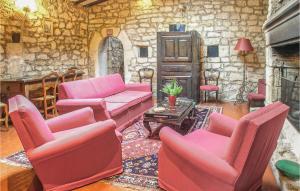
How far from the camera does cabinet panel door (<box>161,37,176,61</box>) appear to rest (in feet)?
21.6

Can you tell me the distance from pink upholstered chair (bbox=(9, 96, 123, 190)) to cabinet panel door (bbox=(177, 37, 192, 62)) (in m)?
4.20

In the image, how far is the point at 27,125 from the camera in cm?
232

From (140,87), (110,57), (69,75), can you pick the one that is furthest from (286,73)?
(110,57)

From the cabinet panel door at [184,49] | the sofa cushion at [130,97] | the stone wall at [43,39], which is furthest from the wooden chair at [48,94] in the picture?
the cabinet panel door at [184,49]

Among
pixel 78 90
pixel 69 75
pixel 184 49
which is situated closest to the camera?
pixel 78 90

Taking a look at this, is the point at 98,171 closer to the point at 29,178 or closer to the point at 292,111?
the point at 29,178

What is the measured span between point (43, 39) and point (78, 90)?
248cm

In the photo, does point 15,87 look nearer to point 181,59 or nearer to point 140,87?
point 140,87

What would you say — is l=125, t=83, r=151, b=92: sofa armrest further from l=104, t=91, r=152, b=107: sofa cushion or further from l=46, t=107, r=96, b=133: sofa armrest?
l=46, t=107, r=96, b=133: sofa armrest

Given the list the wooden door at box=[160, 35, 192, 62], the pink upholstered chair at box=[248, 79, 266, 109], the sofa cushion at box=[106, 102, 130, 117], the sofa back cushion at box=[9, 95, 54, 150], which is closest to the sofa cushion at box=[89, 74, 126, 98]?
the sofa cushion at box=[106, 102, 130, 117]

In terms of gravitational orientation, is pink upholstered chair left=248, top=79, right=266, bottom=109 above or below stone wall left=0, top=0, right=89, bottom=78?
below

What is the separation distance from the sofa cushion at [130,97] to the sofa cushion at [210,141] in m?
2.03

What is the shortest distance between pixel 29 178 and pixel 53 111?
297 cm

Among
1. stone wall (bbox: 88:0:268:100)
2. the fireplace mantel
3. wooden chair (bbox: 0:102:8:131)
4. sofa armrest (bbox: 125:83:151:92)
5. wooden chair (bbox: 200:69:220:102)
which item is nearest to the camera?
the fireplace mantel
